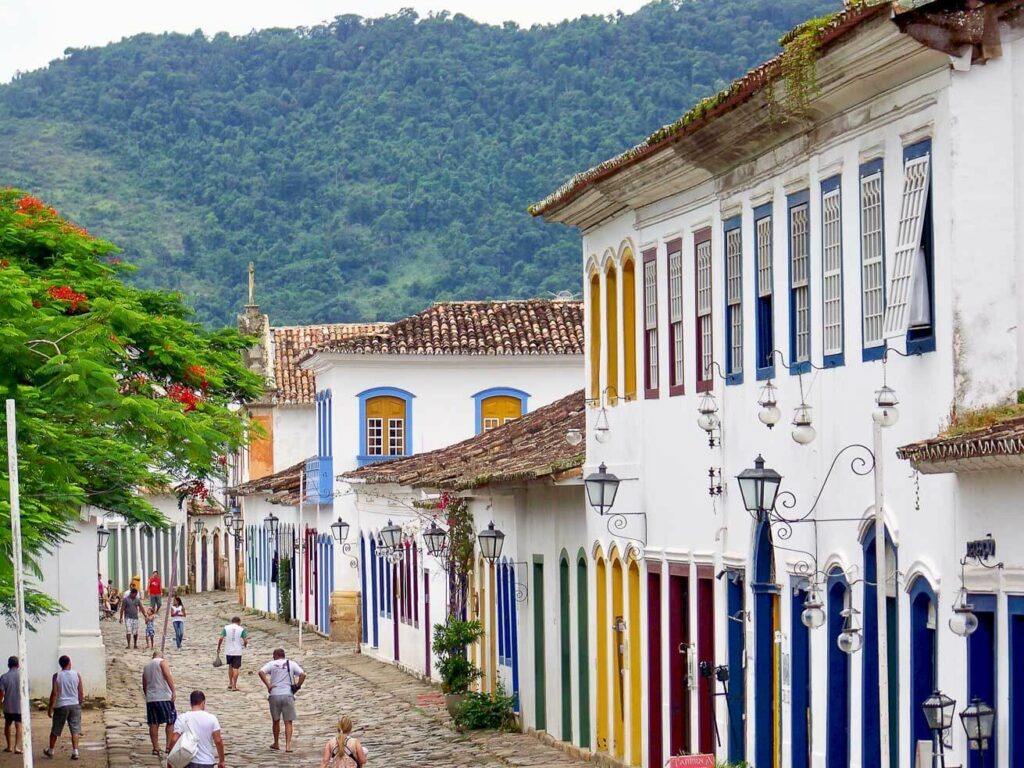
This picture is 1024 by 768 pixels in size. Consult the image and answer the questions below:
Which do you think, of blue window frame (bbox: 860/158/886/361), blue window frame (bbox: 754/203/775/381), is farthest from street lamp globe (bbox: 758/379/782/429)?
blue window frame (bbox: 860/158/886/361)

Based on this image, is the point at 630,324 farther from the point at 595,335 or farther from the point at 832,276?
the point at 832,276

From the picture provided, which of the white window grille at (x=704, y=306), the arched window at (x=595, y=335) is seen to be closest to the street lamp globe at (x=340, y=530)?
the arched window at (x=595, y=335)

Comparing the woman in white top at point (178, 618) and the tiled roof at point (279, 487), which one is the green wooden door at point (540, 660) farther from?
the tiled roof at point (279, 487)

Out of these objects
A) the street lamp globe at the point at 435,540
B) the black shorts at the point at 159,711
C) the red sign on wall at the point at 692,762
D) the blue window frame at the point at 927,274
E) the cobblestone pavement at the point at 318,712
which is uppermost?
the blue window frame at the point at 927,274

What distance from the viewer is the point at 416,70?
135 metres

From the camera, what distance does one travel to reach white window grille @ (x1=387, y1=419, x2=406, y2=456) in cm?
4891

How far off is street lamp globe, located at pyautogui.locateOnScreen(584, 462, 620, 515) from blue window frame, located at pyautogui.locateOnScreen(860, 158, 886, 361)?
22.4ft

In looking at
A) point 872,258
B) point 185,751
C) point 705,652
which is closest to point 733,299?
point 705,652

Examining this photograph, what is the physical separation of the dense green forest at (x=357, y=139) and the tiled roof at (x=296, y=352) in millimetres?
34816

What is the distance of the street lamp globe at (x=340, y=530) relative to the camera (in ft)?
146

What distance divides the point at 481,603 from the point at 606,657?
322 inches

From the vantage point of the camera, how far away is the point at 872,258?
15.2m

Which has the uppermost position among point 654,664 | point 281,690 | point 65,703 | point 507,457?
point 507,457

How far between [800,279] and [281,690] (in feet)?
41.6
